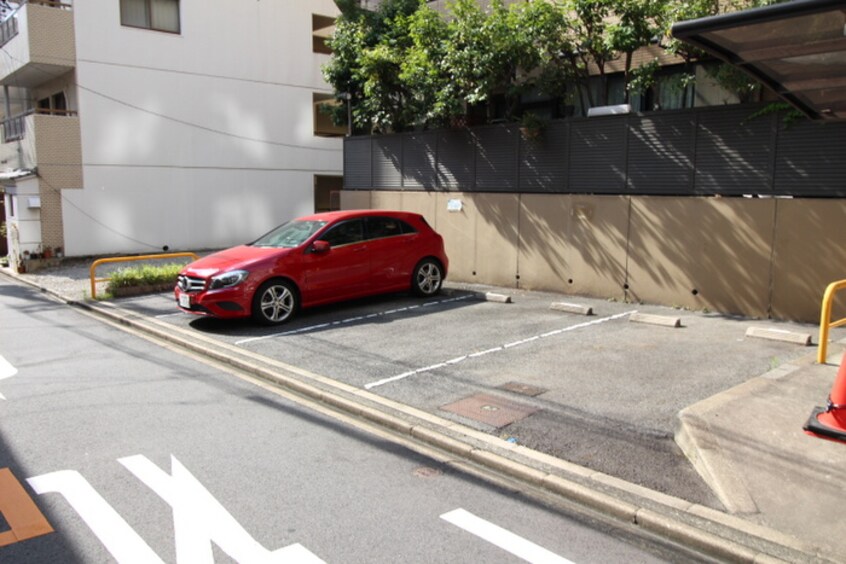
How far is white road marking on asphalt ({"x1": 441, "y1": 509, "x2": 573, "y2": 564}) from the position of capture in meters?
3.77

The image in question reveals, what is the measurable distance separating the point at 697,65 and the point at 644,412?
8262 millimetres

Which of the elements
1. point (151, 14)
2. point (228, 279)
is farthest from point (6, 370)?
point (151, 14)

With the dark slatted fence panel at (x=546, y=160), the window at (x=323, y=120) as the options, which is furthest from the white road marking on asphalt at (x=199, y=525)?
the window at (x=323, y=120)

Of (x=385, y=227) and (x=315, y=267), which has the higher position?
(x=385, y=227)

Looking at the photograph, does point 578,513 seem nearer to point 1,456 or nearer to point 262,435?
point 262,435

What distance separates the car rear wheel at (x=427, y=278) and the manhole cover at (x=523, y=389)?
16.8 ft

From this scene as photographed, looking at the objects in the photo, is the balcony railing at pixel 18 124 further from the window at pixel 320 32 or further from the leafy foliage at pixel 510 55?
the leafy foliage at pixel 510 55

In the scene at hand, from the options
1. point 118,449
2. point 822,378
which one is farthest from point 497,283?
point 118,449

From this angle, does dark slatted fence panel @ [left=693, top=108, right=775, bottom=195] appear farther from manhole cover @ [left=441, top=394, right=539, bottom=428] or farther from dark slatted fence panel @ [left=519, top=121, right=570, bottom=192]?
manhole cover @ [left=441, top=394, right=539, bottom=428]

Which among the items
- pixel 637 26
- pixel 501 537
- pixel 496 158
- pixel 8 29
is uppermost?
pixel 8 29

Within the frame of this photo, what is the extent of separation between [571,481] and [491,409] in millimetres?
1535

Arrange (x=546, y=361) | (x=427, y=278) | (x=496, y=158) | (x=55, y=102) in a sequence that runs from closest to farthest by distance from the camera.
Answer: (x=546, y=361) → (x=427, y=278) → (x=496, y=158) → (x=55, y=102)

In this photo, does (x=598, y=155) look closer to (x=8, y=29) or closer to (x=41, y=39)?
(x=41, y=39)

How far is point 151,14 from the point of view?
813 inches
